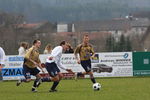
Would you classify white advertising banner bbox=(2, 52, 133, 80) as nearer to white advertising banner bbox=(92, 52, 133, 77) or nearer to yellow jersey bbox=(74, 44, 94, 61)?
white advertising banner bbox=(92, 52, 133, 77)

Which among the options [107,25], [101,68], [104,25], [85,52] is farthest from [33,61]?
[104,25]

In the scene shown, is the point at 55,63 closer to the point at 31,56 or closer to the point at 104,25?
the point at 31,56

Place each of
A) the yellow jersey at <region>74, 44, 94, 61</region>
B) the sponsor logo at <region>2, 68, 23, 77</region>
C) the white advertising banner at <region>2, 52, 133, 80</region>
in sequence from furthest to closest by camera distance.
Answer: the white advertising banner at <region>2, 52, 133, 80</region>, the sponsor logo at <region>2, 68, 23, 77</region>, the yellow jersey at <region>74, 44, 94, 61</region>

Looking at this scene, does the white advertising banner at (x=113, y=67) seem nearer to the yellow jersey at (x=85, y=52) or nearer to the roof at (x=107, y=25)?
the yellow jersey at (x=85, y=52)

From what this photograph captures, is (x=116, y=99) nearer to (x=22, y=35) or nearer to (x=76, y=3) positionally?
(x=22, y=35)

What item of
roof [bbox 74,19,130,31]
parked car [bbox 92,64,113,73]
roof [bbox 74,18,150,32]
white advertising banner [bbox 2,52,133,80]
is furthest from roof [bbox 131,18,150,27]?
parked car [bbox 92,64,113,73]

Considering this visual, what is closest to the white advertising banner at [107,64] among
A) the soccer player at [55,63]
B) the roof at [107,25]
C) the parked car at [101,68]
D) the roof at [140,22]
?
the parked car at [101,68]

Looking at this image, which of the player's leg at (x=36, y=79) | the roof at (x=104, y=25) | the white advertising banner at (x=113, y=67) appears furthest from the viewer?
the roof at (x=104, y=25)

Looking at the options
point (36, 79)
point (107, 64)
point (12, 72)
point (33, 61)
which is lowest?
point (12, 72)

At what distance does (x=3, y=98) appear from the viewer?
17.9 meters

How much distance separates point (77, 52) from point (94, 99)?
220 inches

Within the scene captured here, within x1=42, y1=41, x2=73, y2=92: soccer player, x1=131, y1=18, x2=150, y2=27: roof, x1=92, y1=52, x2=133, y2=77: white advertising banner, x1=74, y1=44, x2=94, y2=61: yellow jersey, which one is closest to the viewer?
x1=42, y1=41, x2=73, y2=92: soccer player

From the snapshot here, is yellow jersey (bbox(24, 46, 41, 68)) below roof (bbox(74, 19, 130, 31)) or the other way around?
the other way around

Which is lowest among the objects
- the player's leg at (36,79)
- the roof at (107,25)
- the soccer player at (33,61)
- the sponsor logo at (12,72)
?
the roof at (107,25)
